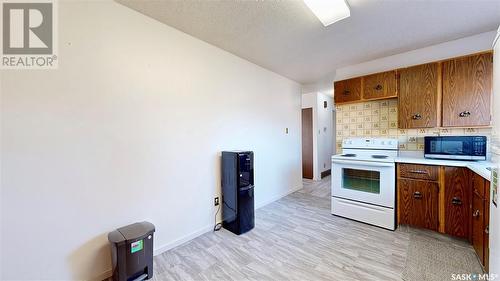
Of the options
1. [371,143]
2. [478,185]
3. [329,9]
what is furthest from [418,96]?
[329,9]

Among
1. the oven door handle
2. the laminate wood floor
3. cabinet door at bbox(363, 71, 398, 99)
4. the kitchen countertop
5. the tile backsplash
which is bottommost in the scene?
the laminate wood floor

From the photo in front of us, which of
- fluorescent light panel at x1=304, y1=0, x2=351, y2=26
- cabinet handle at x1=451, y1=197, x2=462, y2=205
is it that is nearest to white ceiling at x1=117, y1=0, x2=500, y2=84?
fluorescent light panel at x1=304, y1=0, x2=351, y2=26

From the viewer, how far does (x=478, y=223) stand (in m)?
1.72

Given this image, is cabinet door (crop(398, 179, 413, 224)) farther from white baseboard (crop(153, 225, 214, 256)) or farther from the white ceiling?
white baseboard (crop(153, 225, 214, 256))

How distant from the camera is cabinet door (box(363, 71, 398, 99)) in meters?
2.66

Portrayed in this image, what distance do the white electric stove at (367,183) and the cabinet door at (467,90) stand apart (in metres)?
0.69

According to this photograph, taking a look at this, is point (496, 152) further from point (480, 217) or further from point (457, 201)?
point (457, 201)

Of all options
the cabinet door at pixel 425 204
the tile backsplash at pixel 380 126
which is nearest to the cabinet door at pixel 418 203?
the cabinet door at pixel 425 204

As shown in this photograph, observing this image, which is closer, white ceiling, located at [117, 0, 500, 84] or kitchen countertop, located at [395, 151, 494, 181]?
kitchen countertop, located at [395, 151, 494, 181]

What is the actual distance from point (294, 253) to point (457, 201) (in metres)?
1.84

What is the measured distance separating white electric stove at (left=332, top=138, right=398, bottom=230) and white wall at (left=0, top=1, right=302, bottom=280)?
1.80m

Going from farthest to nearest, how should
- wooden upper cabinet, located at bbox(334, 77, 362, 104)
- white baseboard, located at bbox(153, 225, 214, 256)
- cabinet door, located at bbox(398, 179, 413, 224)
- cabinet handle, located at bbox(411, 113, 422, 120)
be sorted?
wooden upper cabinet, located at bbox(334, 77, 362, 104) < cabinet handle, located at bbox(411, 113, 422, 120) < cabinet door, located at bbox(398, 179, 413, 224) < white baseboard, located at bbox(153, 225, 214, 256)

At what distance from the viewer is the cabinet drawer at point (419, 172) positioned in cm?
219

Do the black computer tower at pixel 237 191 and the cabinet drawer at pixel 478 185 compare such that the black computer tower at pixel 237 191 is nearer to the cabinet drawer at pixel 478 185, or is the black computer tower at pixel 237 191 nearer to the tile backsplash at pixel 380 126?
the tile backsplash at pixel 380 126
